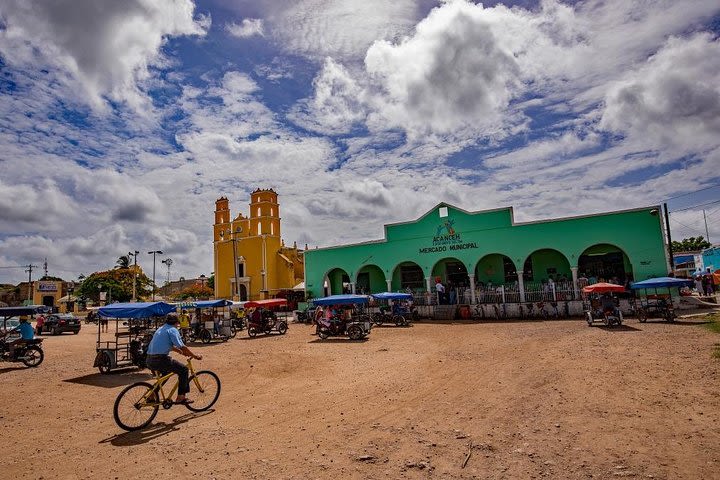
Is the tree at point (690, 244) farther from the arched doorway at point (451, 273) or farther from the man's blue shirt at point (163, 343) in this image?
the man's blue shirt at point (163, 343)

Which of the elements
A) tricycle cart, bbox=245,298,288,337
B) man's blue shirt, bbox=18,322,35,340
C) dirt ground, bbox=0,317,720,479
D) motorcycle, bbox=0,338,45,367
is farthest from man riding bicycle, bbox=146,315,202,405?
tricycle cart, bbox=245,298,288,337

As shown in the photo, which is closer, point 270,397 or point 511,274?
point 270,397

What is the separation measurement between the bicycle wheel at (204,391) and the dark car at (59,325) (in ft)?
83.2

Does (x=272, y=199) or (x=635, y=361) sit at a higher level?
(x=272, y=199)

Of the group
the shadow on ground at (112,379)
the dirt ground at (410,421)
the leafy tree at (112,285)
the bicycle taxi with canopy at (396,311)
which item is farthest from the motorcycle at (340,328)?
the leafy tree at (112,285)

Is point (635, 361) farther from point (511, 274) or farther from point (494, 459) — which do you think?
point (511, 274)

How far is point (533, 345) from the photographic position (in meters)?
13.3

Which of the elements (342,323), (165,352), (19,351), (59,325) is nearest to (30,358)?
(19,351)

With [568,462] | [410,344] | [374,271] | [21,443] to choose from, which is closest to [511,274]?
[374,271]

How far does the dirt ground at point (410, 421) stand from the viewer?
4.89 m

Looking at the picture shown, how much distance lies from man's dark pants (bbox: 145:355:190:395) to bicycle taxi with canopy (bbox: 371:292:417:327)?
16257 mm

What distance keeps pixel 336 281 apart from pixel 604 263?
18.0 m

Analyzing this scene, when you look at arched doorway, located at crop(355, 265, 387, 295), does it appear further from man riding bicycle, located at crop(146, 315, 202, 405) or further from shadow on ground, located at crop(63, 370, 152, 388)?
man riding bicycle, located at crop(146, 315, 202, 405)

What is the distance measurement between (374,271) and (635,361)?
22.8 metres
